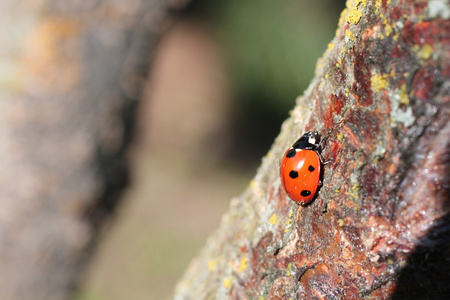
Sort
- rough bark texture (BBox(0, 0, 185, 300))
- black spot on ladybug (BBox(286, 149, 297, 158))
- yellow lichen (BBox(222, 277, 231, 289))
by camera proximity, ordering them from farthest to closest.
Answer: rough bark texture (BBox(0, 0, 185, 300)) < yellow lichen (BBox(222, 277, 231, 289)) < black spot on ladybug (BBox(286, 149, 297, 158))

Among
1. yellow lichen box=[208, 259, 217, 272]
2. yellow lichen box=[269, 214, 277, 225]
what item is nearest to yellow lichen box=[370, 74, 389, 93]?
yellow lichen box=[269, 214, 277, 225]

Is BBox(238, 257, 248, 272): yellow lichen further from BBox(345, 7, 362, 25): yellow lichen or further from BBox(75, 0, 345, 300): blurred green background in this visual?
BBox(75, 0, 345, 300): blurred green background

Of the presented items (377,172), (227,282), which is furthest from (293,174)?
(227,282)

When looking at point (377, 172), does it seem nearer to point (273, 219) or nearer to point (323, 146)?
point (323, 146)

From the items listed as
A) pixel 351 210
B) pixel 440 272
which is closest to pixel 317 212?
pixel 351 210

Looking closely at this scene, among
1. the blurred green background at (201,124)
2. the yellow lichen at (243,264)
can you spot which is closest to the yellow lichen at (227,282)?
the yellow lichen at (243,264)

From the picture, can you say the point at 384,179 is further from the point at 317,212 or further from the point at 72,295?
the point at 72,295
